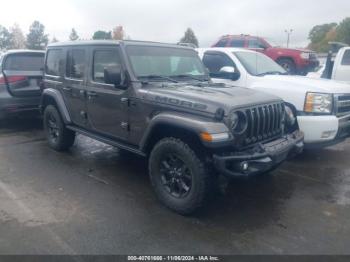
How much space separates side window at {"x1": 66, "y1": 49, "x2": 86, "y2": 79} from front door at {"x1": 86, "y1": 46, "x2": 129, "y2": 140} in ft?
0.81

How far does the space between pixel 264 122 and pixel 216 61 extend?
132 inches

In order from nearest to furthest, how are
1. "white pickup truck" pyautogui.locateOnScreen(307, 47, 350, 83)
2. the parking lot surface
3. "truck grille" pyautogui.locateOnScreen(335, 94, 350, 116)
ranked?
the parking lot surface
"truck grille" pyautogui.locateOnScreen(335, 94, 350, 116)
"white pickup truck" pyautogui.locateOnScreen(307, 47, 350, 83)

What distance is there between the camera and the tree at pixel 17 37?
6471cm

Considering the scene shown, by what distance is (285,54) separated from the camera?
12508 millimetres

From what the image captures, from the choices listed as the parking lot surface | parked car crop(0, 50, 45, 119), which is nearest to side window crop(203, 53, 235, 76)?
the parking lot surface

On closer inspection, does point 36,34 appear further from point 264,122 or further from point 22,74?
point 264,122

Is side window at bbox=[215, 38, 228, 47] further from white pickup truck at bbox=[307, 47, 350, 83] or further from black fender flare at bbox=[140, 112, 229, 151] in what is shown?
black fender flare at bbox=[140, 112, 229, 151]

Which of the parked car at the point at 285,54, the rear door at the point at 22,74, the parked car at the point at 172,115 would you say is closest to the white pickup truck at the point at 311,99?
the parked car at the point at 172,115

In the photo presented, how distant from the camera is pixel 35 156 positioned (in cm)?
596

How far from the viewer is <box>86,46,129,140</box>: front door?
4496mm

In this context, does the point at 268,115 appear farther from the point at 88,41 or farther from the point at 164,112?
the point at 88,41

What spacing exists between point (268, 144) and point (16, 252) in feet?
9.13

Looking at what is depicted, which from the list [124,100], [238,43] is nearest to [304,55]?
[238,43]

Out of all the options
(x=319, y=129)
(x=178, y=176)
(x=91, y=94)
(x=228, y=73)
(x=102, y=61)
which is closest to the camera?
(x=178, y=176)
